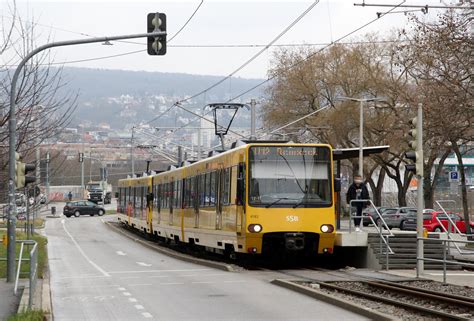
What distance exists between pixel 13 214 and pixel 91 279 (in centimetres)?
314

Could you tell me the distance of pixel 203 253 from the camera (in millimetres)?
32781

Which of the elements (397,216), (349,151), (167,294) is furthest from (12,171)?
(397,216)

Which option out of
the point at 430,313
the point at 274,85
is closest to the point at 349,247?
the point at 430,313

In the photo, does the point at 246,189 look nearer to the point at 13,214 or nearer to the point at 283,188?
the point at 283,188

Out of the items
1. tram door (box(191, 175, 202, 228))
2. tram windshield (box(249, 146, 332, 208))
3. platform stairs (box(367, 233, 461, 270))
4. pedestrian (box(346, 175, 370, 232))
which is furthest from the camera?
tram door (box(191, 175, 202, 228))

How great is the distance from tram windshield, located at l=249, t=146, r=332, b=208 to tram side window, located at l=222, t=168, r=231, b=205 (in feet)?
5.70

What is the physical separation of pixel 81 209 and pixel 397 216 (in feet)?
118

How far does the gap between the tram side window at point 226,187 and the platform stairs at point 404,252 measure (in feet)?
13.2

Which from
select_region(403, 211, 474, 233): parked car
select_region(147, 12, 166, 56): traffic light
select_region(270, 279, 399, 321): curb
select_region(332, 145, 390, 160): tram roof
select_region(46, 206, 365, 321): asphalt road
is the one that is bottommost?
select_region(46, 206, 365, 321): asphalt road

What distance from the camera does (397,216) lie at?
55.3 metres

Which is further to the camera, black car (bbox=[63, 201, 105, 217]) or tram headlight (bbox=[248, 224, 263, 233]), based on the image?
black car (bbox=[63, 201, 105, 217])

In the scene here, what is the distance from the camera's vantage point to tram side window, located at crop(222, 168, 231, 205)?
995 inches

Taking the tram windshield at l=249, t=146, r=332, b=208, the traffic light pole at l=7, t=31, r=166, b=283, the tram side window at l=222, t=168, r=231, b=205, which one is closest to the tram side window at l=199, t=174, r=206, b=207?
the tram side window at l=222, t=168, r=231, b=205

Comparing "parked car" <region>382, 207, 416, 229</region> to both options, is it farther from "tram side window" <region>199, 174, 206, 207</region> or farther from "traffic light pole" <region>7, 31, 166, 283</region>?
"traffic light pole" <region>7, 31, 166, 283</region>
